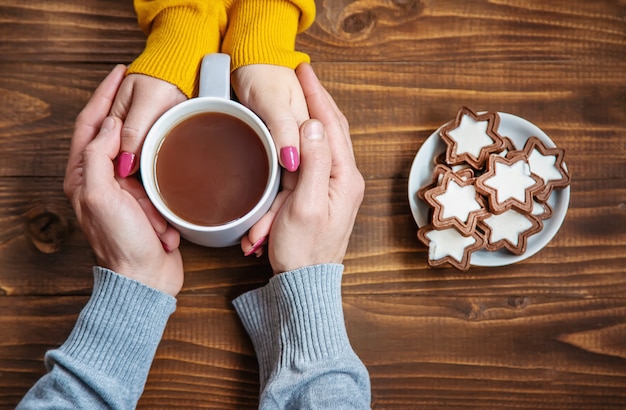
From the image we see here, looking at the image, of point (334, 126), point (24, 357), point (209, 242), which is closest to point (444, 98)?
point (334, 126)

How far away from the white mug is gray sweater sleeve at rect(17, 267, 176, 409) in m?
0.14

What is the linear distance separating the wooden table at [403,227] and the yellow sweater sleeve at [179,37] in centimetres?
12

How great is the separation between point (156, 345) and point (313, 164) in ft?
1.27

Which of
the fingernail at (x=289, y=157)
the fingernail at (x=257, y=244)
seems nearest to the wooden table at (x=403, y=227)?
the fingernail at (x=257, y=244)

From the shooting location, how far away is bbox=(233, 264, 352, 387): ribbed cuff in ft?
2.72

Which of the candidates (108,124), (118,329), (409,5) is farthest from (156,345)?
(409,5)

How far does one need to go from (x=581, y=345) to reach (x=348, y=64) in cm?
65

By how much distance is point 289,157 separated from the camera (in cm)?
81

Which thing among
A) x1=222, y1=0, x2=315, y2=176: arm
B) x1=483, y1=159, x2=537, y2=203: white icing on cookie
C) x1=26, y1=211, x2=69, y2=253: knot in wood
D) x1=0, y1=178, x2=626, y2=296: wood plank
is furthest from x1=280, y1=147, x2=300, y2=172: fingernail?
x1=26, y1=211, x2=69, y2=253: knot in wood

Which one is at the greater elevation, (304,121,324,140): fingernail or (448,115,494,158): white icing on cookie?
(448,115,494,158): white icing on cookie

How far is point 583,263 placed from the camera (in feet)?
3.21

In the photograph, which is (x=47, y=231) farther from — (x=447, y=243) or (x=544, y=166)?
(x=544, y=166)

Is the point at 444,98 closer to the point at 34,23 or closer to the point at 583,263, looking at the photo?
the point at 583,263

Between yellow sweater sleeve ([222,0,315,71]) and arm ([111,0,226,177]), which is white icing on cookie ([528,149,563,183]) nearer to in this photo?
yellow sweater sleeve ([222,0,315,71])
